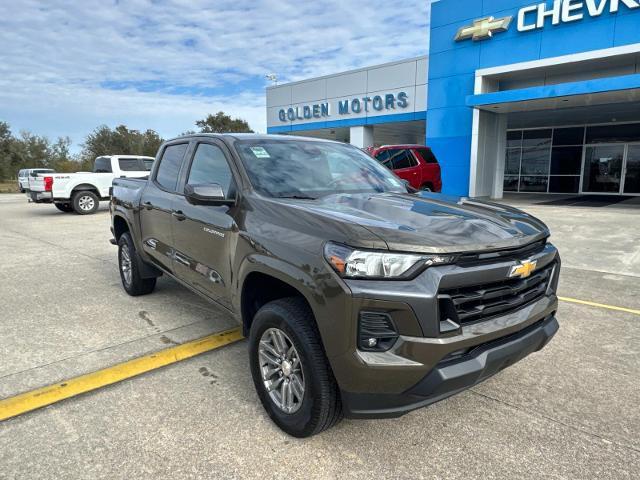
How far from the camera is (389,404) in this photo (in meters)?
2.16

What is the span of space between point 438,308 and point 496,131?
19949 millimetres

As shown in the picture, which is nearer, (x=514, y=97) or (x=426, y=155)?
(x=426, y=155)

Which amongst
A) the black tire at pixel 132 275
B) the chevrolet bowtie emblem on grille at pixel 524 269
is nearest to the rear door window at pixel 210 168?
the black tire at pixel 132 275

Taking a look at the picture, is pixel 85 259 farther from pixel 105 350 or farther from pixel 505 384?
pixel 505 384

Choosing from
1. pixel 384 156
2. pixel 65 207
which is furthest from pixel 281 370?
pixel 65 207

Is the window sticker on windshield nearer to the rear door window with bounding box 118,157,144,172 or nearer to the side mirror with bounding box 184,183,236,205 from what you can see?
the side mirror with bounding box 184,183,236,205

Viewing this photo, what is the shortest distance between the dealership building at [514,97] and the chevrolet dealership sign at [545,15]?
0.12 ft

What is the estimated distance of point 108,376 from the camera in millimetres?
3338

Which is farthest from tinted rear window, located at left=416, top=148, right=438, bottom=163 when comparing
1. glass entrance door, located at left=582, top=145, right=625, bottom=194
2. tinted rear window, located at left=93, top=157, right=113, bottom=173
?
glass entrance door, located at left=582, top=145, right=625, bottom=194

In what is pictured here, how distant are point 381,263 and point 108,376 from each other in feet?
7.84

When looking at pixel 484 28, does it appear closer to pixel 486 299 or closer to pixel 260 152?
pixel 260 152

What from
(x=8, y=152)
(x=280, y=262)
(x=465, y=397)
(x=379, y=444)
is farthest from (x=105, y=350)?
(x=8, y=152)

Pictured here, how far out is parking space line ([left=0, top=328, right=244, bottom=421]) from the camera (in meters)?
2.95

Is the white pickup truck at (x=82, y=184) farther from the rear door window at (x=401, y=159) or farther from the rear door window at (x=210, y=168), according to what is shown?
the rear door window at (x=210, y=168)
